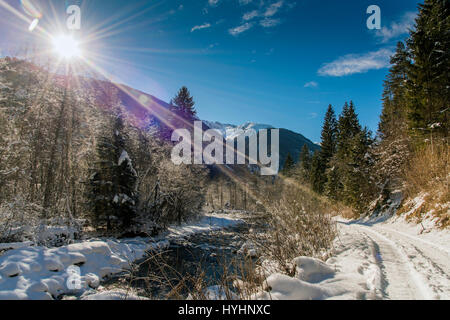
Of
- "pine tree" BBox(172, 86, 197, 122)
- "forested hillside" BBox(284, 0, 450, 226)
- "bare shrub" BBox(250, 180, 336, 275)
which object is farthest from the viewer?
"pine tree" BBox(172, 86, 197, 122)

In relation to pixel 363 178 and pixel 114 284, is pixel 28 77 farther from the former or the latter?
Answer: pixel 363 178

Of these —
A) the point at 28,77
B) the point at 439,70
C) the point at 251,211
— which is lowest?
the point at 251,211

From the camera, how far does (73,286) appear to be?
7016 millimetres

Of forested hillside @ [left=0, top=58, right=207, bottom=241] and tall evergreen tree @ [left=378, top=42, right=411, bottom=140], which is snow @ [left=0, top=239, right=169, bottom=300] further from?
tall evergreen tree @ [left=378, top=42, right=411, bottom=140]

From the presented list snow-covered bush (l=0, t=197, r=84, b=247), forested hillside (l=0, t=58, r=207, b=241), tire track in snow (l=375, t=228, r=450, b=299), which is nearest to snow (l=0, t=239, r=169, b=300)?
snow-covered bush (l=0, t=197, r=84, b=247)

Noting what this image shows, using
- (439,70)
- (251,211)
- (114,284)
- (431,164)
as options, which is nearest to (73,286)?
(114,284)

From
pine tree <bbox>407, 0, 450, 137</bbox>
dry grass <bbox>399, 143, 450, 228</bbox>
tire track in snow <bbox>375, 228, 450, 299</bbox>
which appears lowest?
tire track in snow <bbox>375, 228, 450, 299</bbox>

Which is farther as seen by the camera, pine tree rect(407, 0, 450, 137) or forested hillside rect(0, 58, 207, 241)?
pine tree rect(407, 0, 450, 137)

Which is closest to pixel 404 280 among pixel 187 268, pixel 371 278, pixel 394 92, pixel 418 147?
pixel 371 278

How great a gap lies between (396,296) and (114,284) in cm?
817

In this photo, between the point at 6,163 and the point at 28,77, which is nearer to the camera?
the point at 6,163

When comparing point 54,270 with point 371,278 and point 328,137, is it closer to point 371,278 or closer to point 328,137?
point 371,278

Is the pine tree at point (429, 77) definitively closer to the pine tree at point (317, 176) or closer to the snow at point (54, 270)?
the snow at point (54, 270)
